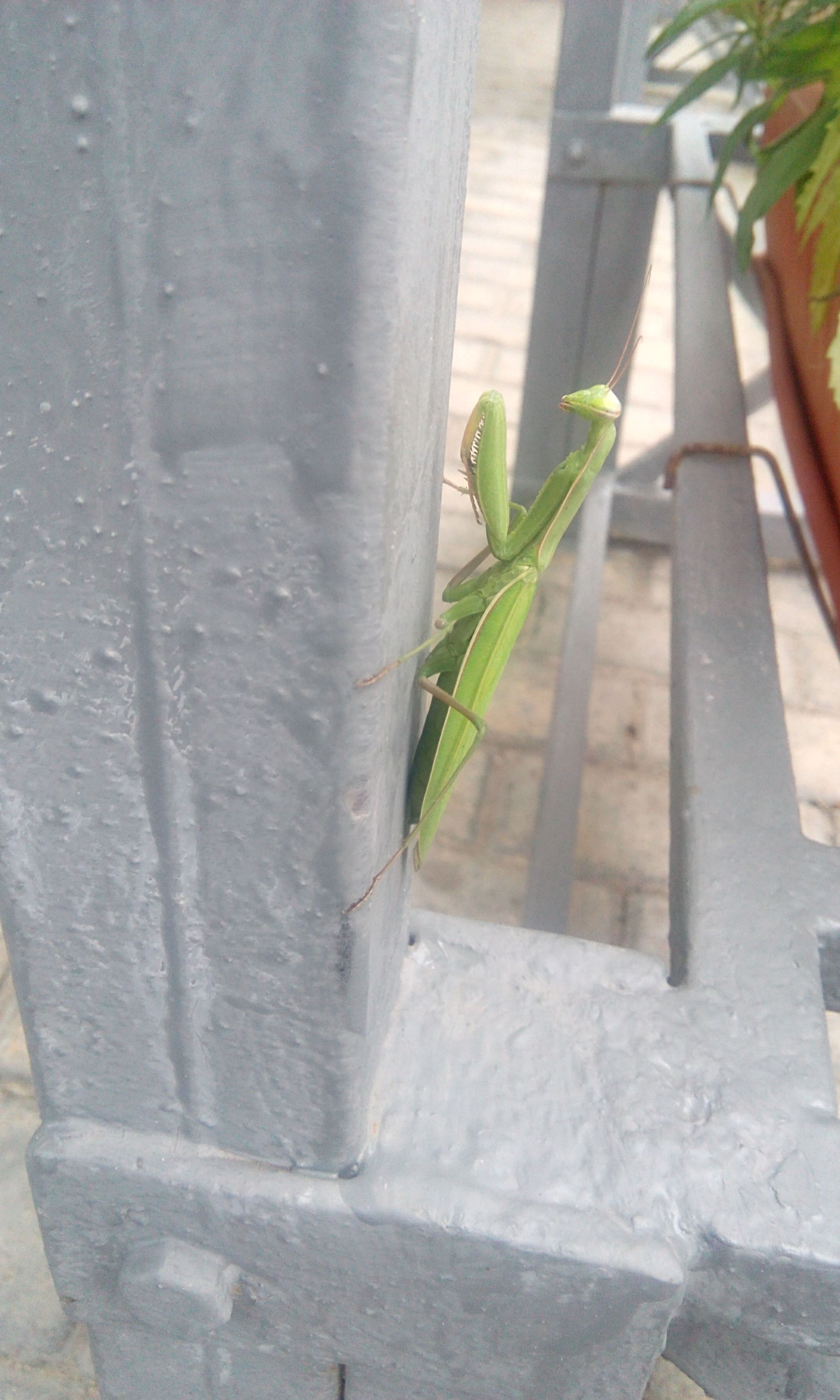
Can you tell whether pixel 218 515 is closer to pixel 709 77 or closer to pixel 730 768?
pixel 730 768

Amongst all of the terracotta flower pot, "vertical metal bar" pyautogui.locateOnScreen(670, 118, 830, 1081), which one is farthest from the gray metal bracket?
"vertical metal bar" pyautogui.locateOnScreen(670, 118, 830, 1081)

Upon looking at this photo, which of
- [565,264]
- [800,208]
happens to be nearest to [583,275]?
[565,264]

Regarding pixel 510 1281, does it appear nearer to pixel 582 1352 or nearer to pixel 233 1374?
pixel 582 1352

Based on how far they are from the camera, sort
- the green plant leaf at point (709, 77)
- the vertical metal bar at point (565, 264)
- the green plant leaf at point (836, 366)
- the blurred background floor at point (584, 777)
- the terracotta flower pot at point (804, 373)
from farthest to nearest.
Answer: the vertical metal bar at point (565, 264) < the blurred background floor at point (584, 777) < the green plant leaf at point (709, 77) < the terracotta flower pot at point (804, 373) < the green plant leaf at point (836, 366)

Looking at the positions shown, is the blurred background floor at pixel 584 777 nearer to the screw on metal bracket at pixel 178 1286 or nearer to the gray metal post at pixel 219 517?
the screw on metal bracket at pixel 178 1286

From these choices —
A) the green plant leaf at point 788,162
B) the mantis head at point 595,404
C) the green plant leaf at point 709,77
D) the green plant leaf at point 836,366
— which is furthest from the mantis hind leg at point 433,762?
the green plant leaf at point 709,77

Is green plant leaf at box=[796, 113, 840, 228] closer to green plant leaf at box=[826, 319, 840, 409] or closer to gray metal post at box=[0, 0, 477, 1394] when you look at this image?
green plant leaf at box=[826, 319, 840, 409]

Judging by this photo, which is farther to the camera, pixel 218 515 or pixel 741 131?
pixel 741 131
